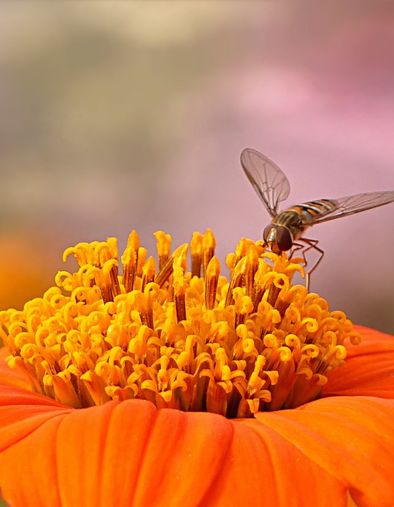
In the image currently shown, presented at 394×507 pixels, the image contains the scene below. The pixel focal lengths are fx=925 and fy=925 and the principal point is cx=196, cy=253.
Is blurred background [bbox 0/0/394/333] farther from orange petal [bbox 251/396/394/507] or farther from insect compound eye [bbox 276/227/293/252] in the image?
orange petal [bbox 251/396/394/507]

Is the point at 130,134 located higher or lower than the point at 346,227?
→ higher

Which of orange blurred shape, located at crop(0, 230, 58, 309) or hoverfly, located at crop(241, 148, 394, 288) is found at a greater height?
hoverfly, located at crop(241, 148, 394, 288)

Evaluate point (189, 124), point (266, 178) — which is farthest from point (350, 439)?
point (189, 124)

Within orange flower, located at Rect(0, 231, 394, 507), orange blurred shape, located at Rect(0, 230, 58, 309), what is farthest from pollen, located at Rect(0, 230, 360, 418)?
orange blurred shape, located at Rect(0, 230, 58, 309)

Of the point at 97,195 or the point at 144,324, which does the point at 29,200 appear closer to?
the point at 97,195

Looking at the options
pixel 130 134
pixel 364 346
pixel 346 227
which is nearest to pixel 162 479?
pixel 364 346
